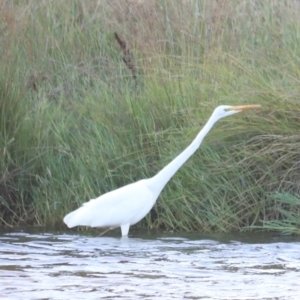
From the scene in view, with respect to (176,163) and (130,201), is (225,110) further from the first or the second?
(130,201)

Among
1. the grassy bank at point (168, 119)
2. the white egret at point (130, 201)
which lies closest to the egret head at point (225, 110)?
the white egret at point (130, 201)

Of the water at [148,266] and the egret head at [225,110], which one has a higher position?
the egret head at [225,110]

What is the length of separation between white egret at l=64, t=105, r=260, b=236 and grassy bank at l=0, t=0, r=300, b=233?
0.98ft

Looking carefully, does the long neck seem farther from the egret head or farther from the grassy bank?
the grassy bank

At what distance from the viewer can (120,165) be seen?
26.2 ft

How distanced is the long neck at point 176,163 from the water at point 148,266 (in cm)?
40

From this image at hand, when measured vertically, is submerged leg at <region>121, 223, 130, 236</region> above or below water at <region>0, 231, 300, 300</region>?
above

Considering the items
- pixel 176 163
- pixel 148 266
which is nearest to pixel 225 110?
pixel 176 163

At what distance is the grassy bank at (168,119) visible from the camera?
301 inches

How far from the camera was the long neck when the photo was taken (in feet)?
24.4

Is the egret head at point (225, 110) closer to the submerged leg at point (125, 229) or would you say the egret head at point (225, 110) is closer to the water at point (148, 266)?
the water at point (148, 266)

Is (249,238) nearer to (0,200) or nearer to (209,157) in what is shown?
(209,157)

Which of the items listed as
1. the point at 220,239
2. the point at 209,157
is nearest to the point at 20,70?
the point at 209,157

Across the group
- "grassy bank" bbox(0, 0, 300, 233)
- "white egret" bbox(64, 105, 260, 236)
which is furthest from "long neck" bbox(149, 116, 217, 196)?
"grassy bank" bbox(0, 0, 300, 233)
